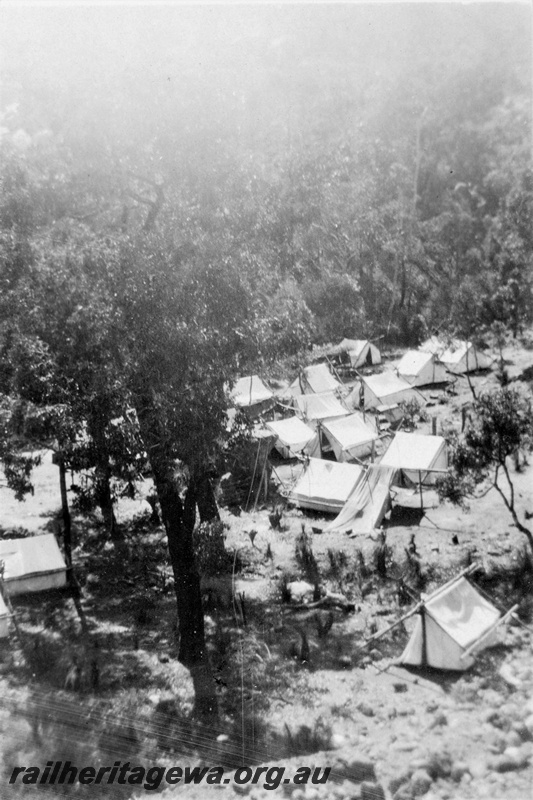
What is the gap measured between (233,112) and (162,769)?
11.2 m

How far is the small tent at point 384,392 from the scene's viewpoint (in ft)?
90.5

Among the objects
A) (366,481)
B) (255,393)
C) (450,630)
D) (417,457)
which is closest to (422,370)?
(255,393)

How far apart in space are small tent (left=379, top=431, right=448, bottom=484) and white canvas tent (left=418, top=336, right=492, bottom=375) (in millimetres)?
12412

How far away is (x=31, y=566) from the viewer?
14.5 metres

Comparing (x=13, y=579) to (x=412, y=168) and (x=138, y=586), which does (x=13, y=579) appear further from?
(x=412, y=168)

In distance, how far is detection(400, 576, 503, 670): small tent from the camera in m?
11.3

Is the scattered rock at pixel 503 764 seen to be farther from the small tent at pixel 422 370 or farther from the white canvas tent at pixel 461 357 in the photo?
the white canvas tent at pixel 461 357

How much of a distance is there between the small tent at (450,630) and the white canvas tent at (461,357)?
20.6 metres

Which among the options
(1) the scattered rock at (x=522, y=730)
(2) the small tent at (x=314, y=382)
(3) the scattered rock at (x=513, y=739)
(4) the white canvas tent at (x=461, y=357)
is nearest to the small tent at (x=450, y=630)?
(1) the scattered rock at (x=522, y=730)

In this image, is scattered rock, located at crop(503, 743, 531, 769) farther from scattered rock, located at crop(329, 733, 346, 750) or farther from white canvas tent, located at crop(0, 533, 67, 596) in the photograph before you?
white canvas tent, located at crop(0, 533, 67, 596)

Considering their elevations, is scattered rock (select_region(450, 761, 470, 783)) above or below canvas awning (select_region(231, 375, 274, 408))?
above

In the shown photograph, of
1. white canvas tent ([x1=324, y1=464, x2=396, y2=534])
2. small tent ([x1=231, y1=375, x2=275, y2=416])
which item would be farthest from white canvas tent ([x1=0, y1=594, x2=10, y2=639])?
small tent ([x1=231, y1=375, x2=275, y2=416])

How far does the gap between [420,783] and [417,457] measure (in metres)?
11.6

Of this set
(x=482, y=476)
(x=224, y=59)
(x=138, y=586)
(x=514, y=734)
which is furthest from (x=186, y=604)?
(x=224, y=59)
